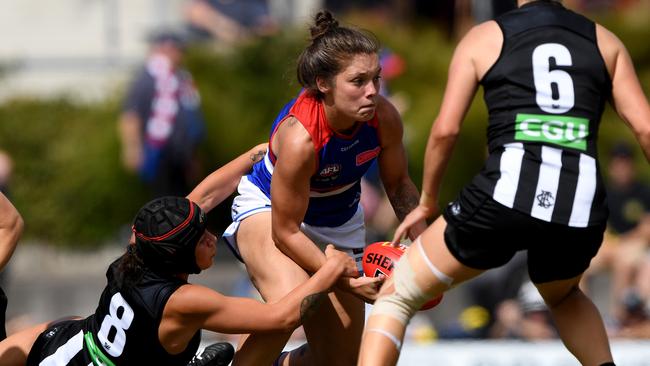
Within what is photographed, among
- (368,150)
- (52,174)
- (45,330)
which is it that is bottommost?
(52,174)

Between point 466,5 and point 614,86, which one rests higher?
point 614,86

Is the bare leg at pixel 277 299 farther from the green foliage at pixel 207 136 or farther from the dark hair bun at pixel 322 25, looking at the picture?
the green foliage at pixel 207 136

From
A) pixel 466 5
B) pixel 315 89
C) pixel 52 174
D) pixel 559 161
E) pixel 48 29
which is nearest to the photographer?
pixel 559 161

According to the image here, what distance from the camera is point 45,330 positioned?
5734 mm

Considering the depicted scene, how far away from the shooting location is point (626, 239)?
10477 mm

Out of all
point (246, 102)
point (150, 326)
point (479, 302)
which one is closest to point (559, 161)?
point (150, 326)

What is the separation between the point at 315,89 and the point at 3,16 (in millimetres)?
9500

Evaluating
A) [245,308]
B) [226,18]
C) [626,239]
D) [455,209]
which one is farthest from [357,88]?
→ [226,18]

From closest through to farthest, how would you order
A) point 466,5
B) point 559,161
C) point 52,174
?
1. point 559,161
2. point 52,174
3. point 466,5

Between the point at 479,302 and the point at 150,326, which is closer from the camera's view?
the point at 150,326

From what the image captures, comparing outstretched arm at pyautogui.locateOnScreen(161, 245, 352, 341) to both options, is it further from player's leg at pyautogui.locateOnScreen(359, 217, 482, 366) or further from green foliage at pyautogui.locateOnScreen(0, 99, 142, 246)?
green foliage at pyautogui.locateOnScreen(0, 99, 142, 246)

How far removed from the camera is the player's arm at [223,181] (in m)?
6.12

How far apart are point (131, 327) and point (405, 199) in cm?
154

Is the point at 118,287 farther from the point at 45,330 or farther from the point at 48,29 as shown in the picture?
the point at 48,29
